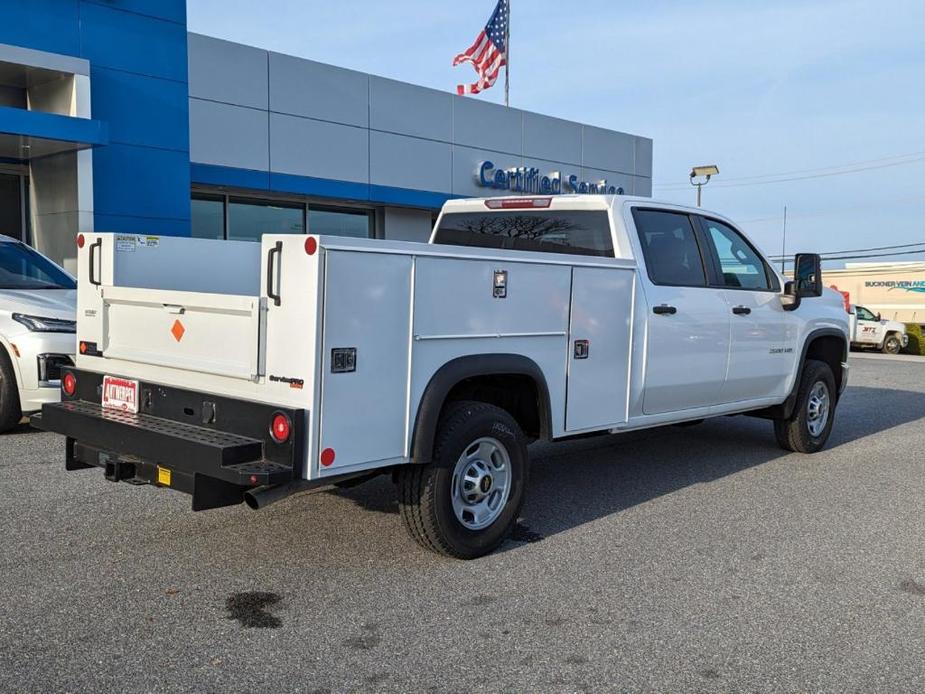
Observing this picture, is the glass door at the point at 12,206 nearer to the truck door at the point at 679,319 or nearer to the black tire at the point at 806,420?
the truck door at the point at 679,319

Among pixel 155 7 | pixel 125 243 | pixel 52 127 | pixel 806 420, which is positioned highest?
pixel 155 7

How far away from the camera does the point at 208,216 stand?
708 inches

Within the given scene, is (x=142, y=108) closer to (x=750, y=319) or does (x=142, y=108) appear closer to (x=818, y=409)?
(x=750, y=319)

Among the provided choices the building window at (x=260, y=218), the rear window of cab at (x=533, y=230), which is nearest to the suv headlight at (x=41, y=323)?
the rear window of cab at (x=533, y=230)

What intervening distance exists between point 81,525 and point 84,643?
5.85ft

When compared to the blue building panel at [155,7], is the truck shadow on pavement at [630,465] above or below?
below

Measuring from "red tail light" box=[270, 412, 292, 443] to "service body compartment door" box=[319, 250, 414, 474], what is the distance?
0.52 ft

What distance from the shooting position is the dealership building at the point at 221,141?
13305 millimetres

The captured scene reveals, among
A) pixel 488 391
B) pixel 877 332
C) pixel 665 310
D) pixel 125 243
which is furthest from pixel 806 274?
pixel 877 332

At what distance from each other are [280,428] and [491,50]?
23.6 meters

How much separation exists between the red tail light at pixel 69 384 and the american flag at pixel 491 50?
21355mm

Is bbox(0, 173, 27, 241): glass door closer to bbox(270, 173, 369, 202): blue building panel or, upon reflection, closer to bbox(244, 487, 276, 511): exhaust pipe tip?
bbox(270, 173, 369, 202): blue building panel

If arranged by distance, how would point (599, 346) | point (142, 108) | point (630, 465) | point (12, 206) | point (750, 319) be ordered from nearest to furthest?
point (599, 346), point (750, 319), point (630, 465), point (142, 108), point (12, 206)

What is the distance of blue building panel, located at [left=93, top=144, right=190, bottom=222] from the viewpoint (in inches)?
546
